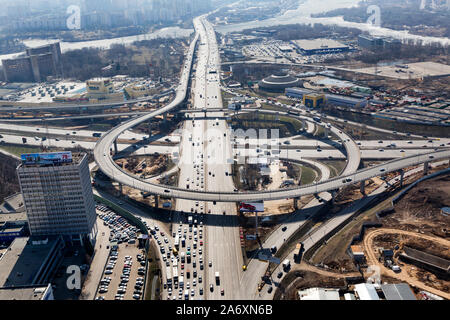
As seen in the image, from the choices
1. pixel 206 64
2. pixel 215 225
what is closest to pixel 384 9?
pixel 206 64

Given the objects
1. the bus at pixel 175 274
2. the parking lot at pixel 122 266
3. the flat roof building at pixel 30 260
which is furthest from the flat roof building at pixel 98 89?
the bus at pixel 175 274

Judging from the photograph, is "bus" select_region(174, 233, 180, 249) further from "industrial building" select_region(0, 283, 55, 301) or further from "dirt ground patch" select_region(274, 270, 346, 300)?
"industrial building" select_region(0, 283, 55, 301)

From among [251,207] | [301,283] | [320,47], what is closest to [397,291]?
[301,283]

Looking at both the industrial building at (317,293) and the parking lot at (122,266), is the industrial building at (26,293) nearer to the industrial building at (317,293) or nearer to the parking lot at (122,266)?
the parking lot at (122,266)

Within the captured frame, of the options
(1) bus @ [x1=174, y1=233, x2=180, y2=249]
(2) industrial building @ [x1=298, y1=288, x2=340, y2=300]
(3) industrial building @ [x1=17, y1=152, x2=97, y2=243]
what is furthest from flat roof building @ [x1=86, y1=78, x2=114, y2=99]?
(2) industrial building @ [x1=298, y1=288, x2=340, y2=300]
